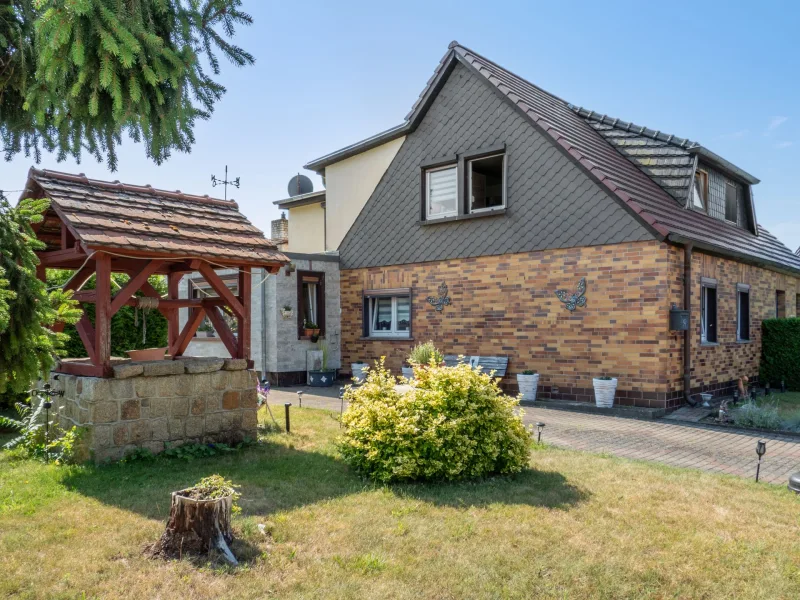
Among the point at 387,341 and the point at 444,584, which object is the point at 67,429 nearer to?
the point at 444,584

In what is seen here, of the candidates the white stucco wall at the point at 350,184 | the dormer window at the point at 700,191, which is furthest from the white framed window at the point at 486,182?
the dormer window at the point at 700,191

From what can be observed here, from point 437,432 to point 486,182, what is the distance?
1012 cm

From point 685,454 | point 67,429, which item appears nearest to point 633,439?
point 685,454

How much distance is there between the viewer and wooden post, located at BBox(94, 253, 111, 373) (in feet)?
22.0

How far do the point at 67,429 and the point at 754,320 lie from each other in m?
14.6

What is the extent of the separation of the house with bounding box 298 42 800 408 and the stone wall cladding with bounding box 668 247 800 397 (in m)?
0.06

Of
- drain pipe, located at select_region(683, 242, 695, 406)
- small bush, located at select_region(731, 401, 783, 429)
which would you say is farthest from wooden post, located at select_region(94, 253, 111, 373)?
drain pipe, located at select_region(683, 242, 695, 406)

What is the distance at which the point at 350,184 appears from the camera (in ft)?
53.1

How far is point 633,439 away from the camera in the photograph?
8.63 meters

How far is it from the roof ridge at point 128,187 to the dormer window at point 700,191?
10.3 meters

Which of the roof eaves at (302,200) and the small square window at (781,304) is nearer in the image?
the small square window at (781,304)

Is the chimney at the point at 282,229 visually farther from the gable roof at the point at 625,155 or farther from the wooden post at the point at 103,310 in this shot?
the wooden post at the point at 103,310

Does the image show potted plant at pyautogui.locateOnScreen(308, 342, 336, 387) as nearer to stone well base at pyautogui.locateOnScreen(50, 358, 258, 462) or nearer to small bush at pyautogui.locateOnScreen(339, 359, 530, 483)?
stone well base at pyautogui.locateOnScreen(50, 358, 258, 462)

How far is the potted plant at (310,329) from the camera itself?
15.1 m
